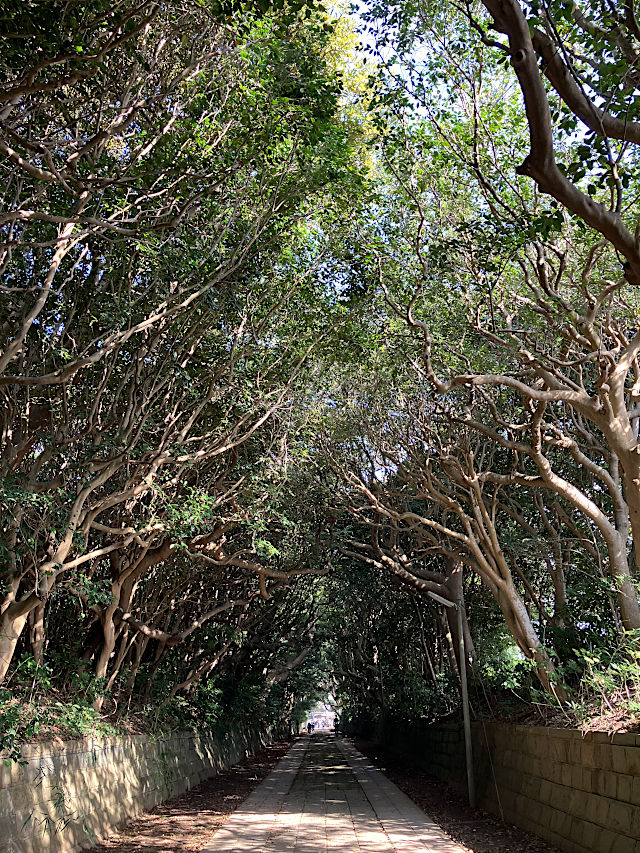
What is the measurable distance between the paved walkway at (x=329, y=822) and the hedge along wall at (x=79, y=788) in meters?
1.46

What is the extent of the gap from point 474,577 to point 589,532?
19.4 ft

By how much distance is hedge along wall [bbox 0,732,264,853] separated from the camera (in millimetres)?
6508

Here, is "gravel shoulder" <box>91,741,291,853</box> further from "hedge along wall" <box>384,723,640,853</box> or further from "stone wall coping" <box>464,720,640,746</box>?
"stone wall coping" <box>464,720,640,746</box>

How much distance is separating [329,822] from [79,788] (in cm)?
413

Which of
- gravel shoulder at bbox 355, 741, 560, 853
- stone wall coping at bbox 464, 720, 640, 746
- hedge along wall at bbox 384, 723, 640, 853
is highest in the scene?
stone wall coping at bbox 464, 720, 640, 746

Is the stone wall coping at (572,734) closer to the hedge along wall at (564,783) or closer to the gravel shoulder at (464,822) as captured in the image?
the hedge along wall at (564,783)

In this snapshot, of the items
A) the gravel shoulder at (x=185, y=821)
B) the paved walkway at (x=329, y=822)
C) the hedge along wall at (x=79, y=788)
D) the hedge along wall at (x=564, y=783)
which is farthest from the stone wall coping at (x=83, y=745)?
the hedge along wall at (x=564, y=783)

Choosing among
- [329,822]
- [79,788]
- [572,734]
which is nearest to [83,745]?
[79,788]

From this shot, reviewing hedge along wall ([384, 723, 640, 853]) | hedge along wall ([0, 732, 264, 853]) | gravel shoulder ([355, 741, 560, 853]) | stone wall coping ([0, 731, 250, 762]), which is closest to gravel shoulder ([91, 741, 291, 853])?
hedge along wall ([0, 732, 264, 853])

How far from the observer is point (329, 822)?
10.4m

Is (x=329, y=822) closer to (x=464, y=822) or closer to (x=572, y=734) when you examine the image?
(x=464, y=822)

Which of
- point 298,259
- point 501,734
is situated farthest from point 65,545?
point 501,734

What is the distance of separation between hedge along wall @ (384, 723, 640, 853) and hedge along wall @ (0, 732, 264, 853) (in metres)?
5.47

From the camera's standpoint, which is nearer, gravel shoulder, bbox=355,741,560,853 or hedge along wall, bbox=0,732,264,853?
hedge along wall, bbox=0,732,264,853
